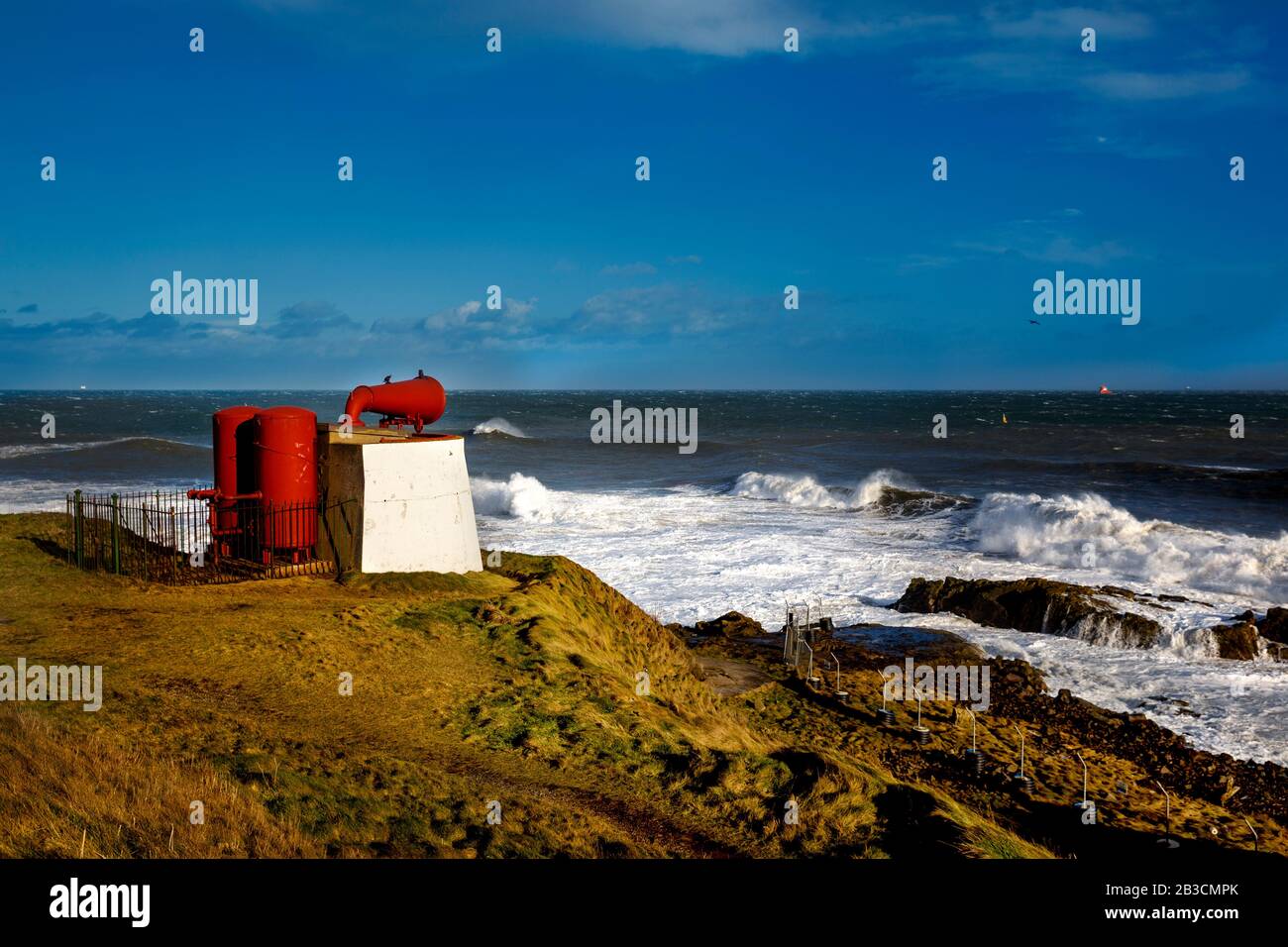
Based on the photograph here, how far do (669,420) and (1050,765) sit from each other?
327 feet

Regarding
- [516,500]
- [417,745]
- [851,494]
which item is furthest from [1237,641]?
[516,500]

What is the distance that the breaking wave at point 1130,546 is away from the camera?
24.1 meters

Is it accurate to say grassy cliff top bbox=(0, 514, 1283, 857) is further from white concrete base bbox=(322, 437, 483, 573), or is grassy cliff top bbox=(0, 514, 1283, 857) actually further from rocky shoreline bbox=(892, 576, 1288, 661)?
rocky shoreline bbox=(892, 576, 1288, 661)

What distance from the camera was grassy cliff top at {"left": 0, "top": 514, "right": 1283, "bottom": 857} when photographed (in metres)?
6.71

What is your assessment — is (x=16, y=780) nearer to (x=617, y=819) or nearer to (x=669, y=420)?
(x=617, y=819)

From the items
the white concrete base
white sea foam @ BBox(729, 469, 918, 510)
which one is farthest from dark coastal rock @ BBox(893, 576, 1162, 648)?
white sea foam @ BBox(729, 469, 918, 510)

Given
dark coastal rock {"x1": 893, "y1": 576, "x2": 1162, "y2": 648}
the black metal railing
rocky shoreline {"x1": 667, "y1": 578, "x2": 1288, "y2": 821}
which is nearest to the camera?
rocky shoreline {"x1": 667, "y1": 578, "x2": 1288, "y2": 821}

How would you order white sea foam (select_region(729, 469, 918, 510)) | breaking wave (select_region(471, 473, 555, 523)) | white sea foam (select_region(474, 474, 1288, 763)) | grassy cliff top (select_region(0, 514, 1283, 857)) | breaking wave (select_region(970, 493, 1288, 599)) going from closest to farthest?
grassy cliff top (select_region(0, 514, 1283, 857))
white sea foam (select_region(474, 474, 1288, 763))
breaking wave (select_region(970, 493, 1288, 599))
breaking wave (select_region(471, 473, 555, 523))
white sea foam (select_region(729, 469, 918, 510))

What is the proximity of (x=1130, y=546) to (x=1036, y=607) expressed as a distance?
8927 millimetres

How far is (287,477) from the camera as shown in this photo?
1519 centimetres

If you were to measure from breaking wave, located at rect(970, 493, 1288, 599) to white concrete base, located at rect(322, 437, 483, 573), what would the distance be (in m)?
19.8

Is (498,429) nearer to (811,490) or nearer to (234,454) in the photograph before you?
(811,490)

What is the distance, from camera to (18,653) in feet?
35.1
